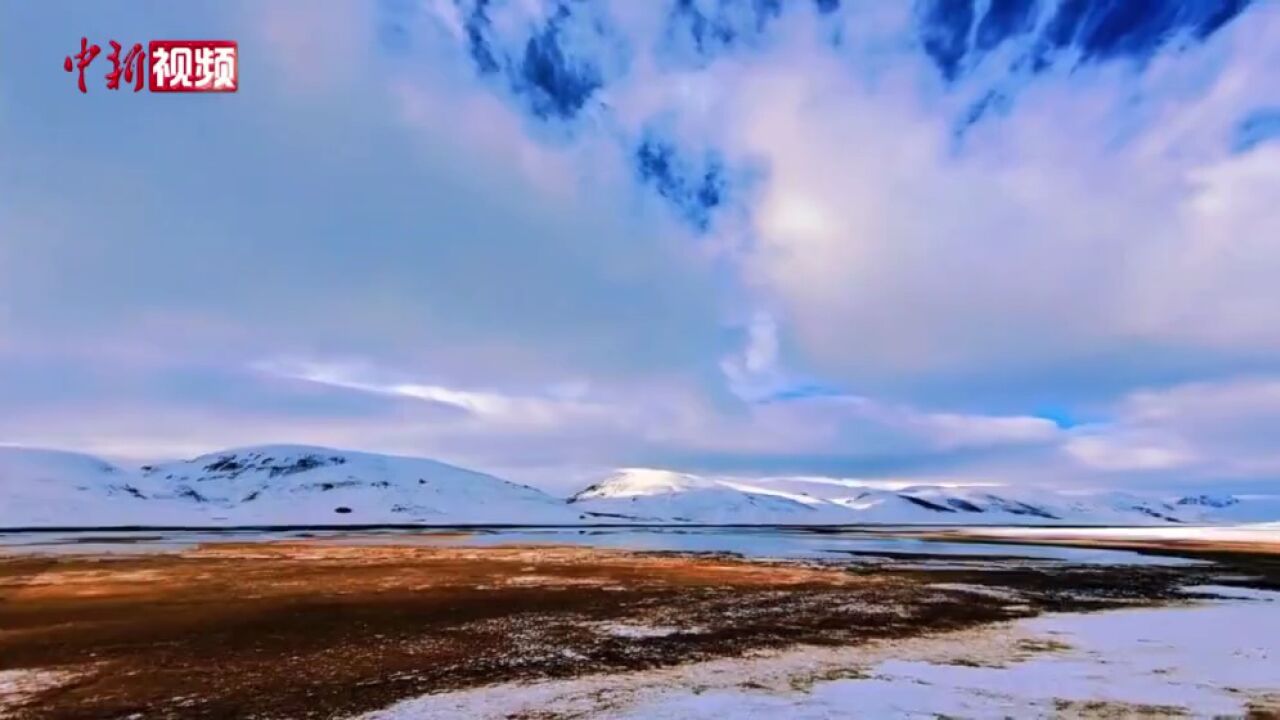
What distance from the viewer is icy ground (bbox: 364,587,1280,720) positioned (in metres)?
11.0

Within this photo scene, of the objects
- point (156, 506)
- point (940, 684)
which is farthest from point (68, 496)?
point (940, 684)

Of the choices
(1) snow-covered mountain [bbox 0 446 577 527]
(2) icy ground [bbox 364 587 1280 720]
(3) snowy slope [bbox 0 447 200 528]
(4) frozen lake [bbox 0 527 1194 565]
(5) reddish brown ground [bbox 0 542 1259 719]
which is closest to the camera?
(2) icy ground [bbox 364 587 1280 720]

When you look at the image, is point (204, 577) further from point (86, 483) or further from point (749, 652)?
point (86, 483)

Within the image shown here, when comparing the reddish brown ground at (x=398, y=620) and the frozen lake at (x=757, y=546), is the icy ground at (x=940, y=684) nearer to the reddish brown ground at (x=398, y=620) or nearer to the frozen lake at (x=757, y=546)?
the reddish brown ground at (x=398, y=620)

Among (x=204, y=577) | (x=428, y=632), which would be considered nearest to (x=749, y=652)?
(x=428, y=632)

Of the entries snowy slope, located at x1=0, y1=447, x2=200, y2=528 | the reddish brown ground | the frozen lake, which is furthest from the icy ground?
snowy slope, located at x1=0, y1=447, x2=200, y2=528

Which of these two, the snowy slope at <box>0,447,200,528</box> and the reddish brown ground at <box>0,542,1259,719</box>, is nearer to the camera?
the reddish brown ground at <box>0,542,1259,719</box>

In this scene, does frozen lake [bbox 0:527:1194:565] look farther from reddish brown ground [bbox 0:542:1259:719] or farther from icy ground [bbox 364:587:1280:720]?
icy ground [bbox 364:587:1280:720]

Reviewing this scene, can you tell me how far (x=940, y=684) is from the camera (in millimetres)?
12453

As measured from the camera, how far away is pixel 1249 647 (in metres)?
16.4

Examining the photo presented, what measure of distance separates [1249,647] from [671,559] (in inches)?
1156

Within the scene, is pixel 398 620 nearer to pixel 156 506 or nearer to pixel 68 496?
pixel 156 506

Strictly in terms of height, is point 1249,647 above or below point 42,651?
below

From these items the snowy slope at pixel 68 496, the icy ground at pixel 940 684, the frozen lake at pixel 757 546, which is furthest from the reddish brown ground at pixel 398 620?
the snowy slope at pixel 68 496
